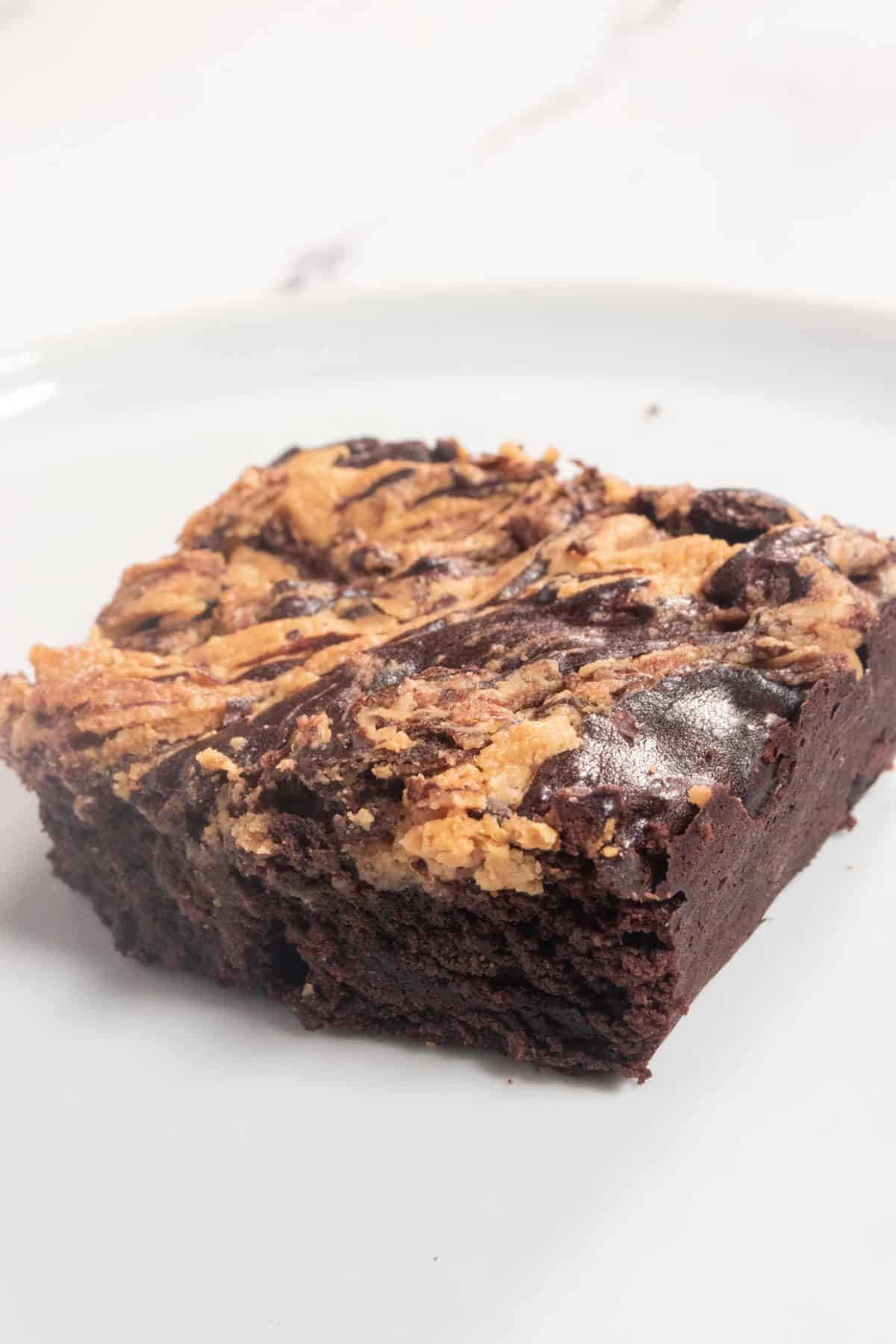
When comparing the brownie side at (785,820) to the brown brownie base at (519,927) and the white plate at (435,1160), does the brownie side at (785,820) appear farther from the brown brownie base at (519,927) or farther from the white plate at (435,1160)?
the white plate at (435,1160)

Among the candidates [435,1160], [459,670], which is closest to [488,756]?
[459,670]

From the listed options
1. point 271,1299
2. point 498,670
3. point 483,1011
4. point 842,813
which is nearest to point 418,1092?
point 483,1011

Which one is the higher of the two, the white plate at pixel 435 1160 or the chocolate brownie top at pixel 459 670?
the chocolate brownie top at pixel 459 670

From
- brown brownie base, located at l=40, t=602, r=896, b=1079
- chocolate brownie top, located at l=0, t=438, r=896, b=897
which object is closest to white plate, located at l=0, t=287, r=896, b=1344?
brown brownie base, located at l=40, t=602, r=896, b=1079

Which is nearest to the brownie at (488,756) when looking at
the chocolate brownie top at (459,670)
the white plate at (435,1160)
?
the chocolate brownie top at (459,670)

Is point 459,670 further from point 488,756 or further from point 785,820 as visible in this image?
point 785,820

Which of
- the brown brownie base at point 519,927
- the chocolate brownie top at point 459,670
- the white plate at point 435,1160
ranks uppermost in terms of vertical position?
the chocolate brownie top at point 459,670

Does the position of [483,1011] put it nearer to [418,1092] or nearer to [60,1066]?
[418,1092]

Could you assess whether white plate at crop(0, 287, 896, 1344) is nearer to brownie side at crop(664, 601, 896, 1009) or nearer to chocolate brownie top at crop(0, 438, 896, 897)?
brownie side at crop(664, 601, 896, 1009)
